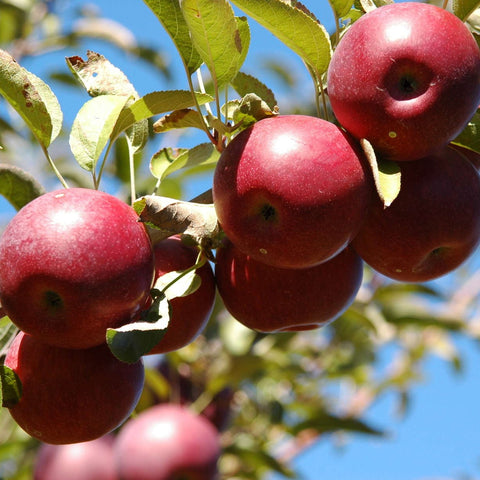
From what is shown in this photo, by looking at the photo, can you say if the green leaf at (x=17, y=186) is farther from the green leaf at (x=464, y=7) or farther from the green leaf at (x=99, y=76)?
the green leaf at (x=464, y=7)

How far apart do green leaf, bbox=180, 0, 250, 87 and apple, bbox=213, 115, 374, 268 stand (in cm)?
14

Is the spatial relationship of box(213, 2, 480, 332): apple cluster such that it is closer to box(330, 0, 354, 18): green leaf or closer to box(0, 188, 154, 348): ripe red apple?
box(330, 0, 354, 18): green leaf

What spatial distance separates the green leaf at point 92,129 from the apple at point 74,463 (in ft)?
6.37

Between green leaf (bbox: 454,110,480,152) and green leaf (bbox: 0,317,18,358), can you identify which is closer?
green leaf (bbox: 454,110,480,152)

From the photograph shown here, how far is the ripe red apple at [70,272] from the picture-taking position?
120 centimetres

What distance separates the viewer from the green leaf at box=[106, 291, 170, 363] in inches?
45.3

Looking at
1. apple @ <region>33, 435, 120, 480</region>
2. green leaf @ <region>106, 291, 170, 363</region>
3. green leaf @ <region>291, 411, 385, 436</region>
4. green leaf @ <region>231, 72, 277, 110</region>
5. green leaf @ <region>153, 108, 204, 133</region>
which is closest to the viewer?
green leaf @ <region>106, 291, 170, 363</region>

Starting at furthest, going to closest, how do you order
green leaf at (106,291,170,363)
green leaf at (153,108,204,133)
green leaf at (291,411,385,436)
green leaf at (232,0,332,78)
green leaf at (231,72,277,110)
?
green leaf at (291,411,385,436)
green leaf at (231,72,277,110)
green leaf at (153,108,204,133)
green leaf at (232,0,332,78)
green leaf at (106,291,170,363)

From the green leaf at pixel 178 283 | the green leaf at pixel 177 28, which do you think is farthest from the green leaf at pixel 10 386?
the green leaf at pixel 177 28

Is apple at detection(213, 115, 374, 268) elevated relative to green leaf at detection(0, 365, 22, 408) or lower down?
elevated

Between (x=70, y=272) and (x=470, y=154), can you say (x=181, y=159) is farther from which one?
(x=470, y=154)

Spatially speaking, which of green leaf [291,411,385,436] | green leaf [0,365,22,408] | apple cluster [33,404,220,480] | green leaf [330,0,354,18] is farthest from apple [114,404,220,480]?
green leaf [330,0,354,18]

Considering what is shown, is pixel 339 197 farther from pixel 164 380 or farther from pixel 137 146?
pixel 164 380

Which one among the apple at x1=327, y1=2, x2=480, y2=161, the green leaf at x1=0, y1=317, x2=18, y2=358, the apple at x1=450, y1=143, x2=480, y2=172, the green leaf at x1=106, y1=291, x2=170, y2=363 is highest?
the apple at x1=327, y1=2, x2=480, y2=161
